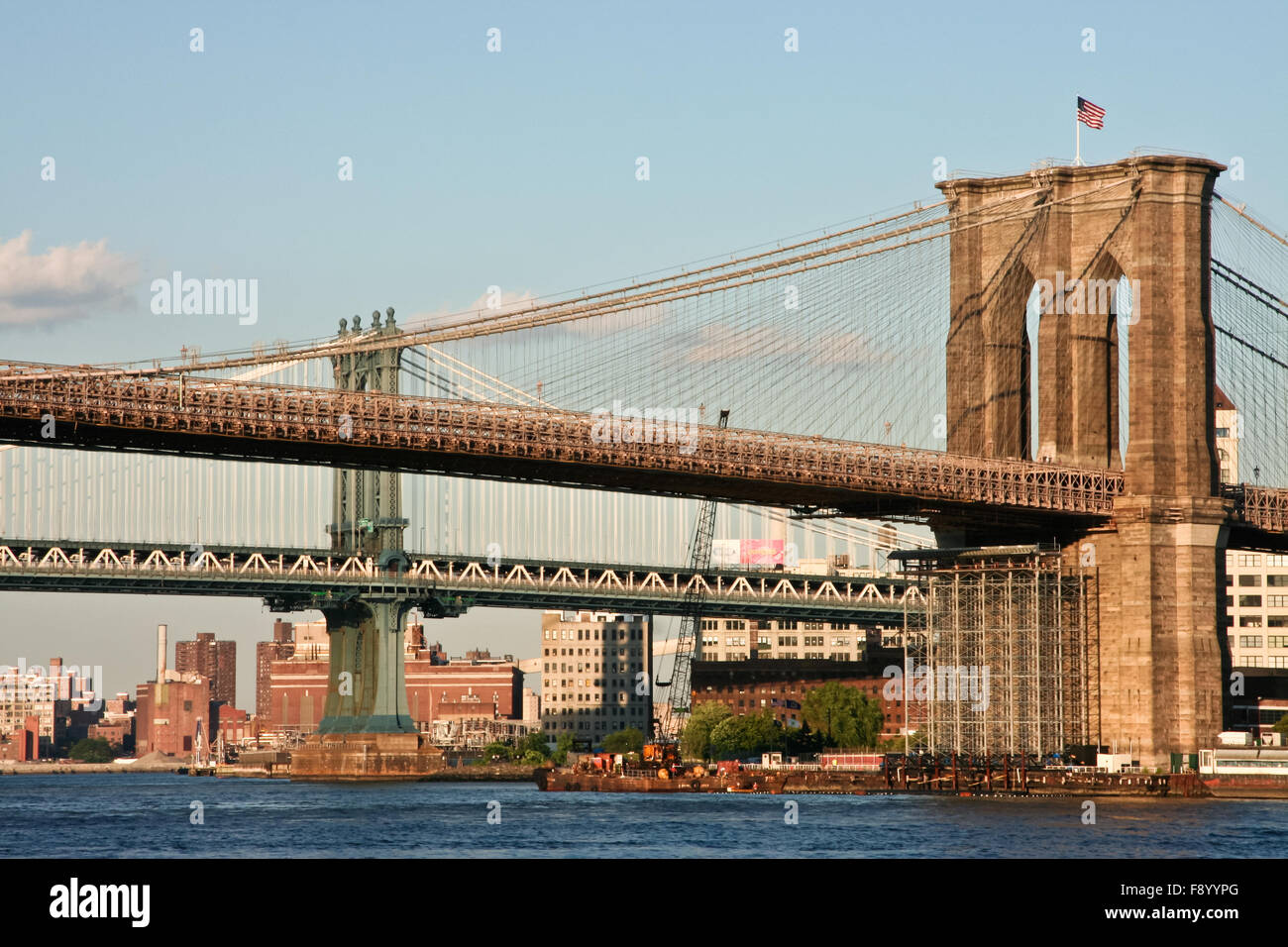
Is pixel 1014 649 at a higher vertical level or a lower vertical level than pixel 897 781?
higher

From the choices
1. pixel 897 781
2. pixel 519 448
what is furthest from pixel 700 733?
pixel 519 448

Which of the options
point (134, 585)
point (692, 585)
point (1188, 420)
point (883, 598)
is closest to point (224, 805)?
Result: point (134, 585)

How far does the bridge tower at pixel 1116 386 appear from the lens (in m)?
64.5

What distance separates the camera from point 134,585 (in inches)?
3986

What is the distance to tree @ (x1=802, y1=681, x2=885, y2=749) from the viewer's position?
105m

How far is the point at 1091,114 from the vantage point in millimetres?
64750

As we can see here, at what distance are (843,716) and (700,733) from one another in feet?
32.6

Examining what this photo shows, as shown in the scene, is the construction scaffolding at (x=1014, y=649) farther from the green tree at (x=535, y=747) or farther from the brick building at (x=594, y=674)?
the brick building at (x=594, y=674)

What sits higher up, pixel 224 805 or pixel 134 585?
pixel 134 585

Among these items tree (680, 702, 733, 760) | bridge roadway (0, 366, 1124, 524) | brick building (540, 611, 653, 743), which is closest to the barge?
bridge roadway (0, 366, 1124, 524)

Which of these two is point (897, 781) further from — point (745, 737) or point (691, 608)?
point (691, 608)
